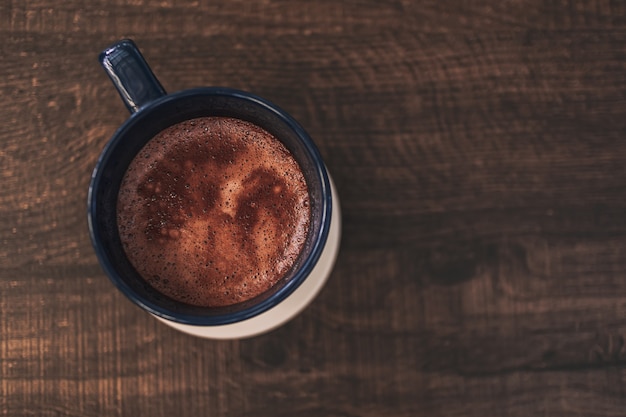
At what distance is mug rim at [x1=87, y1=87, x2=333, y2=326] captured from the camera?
23.7 inches

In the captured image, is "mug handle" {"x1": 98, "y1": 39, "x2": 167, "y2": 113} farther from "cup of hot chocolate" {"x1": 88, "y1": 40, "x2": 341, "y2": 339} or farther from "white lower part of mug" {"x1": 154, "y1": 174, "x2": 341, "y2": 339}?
"white lower part of mug" {"x1": 154, "y1": 174, "x2": 341, "y2": 339}

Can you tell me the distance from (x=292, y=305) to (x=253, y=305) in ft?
0.48

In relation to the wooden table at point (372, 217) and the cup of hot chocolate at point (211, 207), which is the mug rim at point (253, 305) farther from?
the wooden table at point (372, 217)

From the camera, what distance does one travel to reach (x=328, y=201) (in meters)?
0.61

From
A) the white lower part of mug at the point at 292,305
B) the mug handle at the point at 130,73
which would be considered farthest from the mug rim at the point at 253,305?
the white lower part of mug at the point at 292,305

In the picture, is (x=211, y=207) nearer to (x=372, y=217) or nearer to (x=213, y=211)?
(x=213, y=211)

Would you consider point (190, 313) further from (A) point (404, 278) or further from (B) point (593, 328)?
(B) point (593, 328)

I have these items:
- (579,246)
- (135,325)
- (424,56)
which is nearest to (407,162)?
(424,56)

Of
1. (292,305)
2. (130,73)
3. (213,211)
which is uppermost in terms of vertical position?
(130,73)

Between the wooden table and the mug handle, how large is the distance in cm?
15

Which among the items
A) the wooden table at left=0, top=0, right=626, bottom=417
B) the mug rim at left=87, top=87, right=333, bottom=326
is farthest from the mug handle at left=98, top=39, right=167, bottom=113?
the wooden table at left=0, top=0, right=626, bottom=417

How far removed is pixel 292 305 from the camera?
0.76 metres

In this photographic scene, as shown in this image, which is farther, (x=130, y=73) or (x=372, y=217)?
(x=372, y=217)

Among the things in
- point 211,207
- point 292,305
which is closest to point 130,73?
point 211,207
